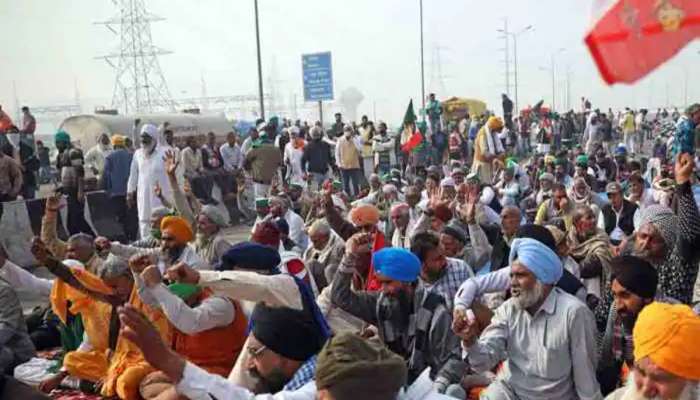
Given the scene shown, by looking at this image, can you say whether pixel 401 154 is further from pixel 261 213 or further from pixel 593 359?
pixel 593 359

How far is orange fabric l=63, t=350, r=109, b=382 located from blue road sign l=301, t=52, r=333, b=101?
2812 centimetres

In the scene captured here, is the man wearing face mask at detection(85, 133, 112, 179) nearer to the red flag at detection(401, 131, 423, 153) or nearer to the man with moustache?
the red flag at detection(401, 131, 423, 153)

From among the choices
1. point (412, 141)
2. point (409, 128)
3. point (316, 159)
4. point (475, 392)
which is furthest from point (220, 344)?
point (409, 128)

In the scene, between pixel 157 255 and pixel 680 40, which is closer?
pixel 680 40

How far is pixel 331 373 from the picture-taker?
255 centimetres

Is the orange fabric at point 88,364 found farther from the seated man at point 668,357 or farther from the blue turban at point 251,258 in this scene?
the seated man at point 668,357

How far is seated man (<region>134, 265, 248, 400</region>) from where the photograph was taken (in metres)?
4.19

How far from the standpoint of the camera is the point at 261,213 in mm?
8688

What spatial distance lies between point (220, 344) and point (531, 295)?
1745 mm

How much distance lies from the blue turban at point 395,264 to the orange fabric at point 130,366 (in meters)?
1.33

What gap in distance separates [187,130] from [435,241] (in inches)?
858

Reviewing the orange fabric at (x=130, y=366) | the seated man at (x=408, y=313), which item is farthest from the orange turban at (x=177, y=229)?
the seated man at (x=408, y=313)

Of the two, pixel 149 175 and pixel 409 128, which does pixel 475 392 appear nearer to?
pixel 149 175

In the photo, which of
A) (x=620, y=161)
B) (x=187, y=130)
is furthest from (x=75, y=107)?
(x=620, y=161)
